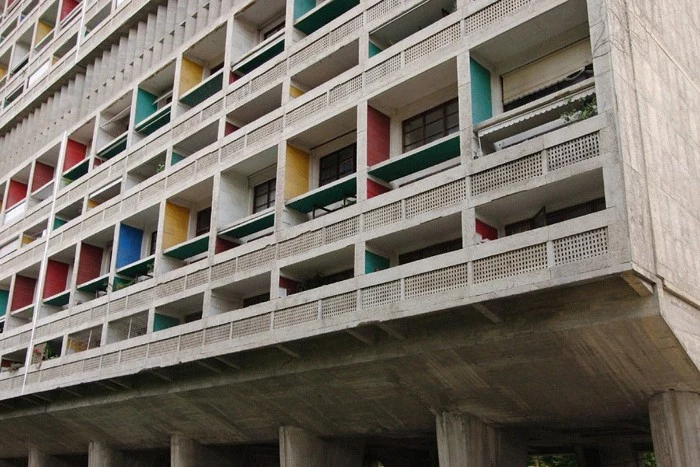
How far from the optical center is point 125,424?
960 inches

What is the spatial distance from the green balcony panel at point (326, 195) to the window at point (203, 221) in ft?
18.5

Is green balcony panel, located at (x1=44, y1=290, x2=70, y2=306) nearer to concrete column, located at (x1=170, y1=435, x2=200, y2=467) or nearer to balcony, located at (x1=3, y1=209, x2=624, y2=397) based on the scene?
balcony, located at (x1=3, y1=209, x2=624, y2=397)

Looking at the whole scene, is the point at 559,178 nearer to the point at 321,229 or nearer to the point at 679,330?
the point at 679,330

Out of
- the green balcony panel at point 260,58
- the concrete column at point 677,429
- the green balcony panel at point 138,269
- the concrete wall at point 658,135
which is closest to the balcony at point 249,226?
the green balcony panel at point 138,269

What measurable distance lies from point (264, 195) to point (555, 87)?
378 inches

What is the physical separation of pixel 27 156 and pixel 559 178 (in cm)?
2775

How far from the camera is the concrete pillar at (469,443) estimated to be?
15.8 m

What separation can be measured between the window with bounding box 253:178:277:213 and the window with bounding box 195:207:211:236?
7.55ft

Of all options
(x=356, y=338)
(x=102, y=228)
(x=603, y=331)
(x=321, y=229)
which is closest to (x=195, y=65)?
(x=102, y=228)

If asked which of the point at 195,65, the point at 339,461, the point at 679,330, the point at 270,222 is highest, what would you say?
the point at 195,65

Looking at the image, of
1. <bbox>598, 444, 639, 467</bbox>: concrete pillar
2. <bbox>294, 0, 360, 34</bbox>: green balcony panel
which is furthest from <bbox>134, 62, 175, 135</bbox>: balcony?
<bbox>598, 444, 639, 467</bbox>: concrete pillar

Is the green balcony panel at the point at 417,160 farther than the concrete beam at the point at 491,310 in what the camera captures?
Yes

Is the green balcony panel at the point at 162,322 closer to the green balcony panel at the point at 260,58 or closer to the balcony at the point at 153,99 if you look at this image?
the balcony at the point at 153,99

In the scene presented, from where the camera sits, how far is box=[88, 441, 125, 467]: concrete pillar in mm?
25984
